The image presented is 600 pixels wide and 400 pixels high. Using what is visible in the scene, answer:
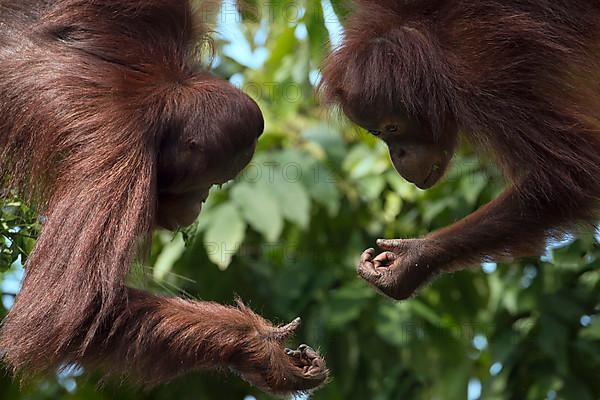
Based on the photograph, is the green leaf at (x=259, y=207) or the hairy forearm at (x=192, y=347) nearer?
the hairy forearm at (x=192, y=347)

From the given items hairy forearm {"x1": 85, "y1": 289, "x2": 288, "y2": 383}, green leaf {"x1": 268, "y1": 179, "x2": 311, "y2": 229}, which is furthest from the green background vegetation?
hairy forearm {"x1": 85, "y1": 289, "x2": 288, "y2": 383}

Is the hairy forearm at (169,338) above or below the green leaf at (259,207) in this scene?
above

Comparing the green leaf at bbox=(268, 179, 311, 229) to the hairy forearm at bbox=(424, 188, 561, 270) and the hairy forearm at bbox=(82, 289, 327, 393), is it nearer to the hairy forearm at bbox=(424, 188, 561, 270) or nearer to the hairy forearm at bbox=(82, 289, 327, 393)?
the hairy forearm at bbox=(424, 188, 561, 270)

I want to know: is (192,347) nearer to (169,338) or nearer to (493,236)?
(169,338)

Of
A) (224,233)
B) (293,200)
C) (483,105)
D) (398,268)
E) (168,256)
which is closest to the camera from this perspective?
(483,105)

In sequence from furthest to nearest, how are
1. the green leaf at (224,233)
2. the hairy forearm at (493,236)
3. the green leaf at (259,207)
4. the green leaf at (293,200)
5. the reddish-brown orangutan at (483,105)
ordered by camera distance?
the green leaf at (293,200) → the green leaf at (259,207) → the green leaf at (224,233) → the hairy forearm at (493,236) → the reddish-brown orangutan at (483,105)

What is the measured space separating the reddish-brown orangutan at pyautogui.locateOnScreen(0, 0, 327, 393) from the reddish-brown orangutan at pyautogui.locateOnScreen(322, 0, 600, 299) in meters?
0.58

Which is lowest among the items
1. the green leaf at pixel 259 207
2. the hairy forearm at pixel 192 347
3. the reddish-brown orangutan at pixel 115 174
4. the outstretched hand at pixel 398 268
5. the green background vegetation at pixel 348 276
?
the green background vegetation at pixel 348 276

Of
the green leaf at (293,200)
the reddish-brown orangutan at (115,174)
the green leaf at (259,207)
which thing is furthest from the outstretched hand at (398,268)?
the green leaf at (293,200)

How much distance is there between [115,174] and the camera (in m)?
4.47

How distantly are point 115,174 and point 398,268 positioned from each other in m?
1.25

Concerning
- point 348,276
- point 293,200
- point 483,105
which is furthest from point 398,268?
point 348,276

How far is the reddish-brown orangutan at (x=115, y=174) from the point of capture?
434cm

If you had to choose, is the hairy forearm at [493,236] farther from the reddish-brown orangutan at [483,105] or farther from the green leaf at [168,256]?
the green leaf at [168,256]
